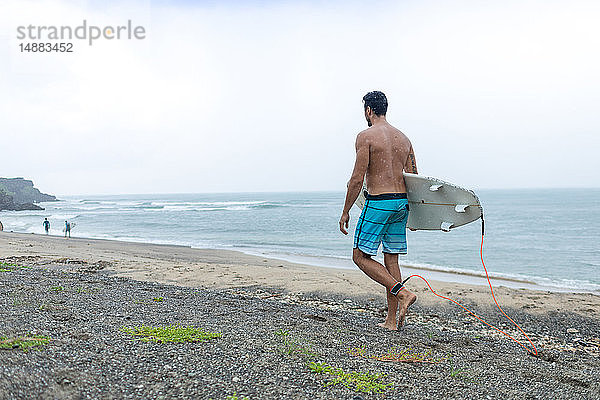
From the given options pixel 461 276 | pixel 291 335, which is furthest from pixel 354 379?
pixel 461 276

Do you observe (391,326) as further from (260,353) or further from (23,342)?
(23,342)

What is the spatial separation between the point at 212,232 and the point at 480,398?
27.5m

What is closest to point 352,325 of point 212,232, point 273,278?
point 273,278

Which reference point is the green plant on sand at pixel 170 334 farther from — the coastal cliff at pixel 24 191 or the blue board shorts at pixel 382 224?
the coastal cliff at pixel 24 191

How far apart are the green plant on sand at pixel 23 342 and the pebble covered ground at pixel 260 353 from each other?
0.19ft

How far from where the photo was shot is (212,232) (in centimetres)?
2925

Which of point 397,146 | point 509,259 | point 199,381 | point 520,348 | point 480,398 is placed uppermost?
point 397,146

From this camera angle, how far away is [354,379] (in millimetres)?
2855

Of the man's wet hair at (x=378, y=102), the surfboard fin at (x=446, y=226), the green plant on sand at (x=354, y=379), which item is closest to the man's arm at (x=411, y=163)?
the man's wet hair at (x=378, y=102)

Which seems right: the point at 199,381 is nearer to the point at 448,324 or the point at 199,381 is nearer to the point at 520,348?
the point at 520,348

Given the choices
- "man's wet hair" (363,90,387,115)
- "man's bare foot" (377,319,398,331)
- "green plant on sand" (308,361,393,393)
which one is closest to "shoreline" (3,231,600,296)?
"man's bare foot" (377,319,398,331)

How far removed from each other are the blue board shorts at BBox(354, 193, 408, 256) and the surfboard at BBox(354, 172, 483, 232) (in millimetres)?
273

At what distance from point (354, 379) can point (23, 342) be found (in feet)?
7.65

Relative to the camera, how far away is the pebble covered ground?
8.54 ft
